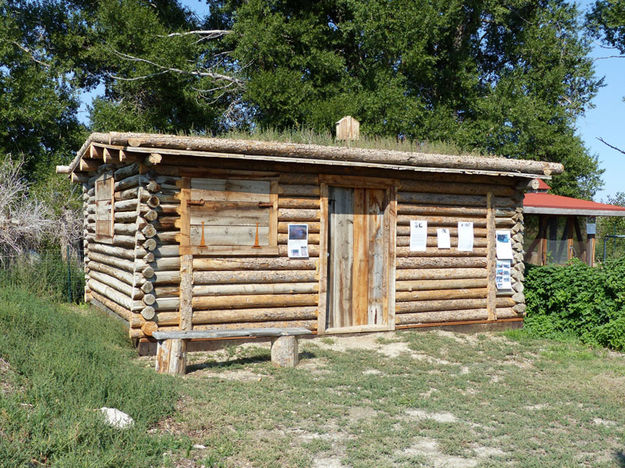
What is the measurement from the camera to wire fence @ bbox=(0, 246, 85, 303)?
1198 cm

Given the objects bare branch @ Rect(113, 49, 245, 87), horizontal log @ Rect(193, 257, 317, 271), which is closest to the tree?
bare branch @ Rect(113, 49, 245, 87)

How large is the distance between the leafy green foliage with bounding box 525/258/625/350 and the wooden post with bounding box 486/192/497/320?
811 mm

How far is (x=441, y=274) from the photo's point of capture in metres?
10.7

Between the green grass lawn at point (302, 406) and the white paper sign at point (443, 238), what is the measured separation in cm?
219

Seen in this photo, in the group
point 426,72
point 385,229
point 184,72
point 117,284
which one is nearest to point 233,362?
point 117,284

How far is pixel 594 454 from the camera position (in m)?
5.55

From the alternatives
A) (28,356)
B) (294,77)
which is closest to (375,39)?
(294,77)

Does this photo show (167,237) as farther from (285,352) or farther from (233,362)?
(285,352)

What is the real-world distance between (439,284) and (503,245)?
159 centimetres

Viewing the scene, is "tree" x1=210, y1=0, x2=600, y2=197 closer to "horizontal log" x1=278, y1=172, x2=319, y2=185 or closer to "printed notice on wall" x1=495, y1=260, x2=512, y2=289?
"printed notice on wall" x1=495, y1=260, x2=512, y2=289

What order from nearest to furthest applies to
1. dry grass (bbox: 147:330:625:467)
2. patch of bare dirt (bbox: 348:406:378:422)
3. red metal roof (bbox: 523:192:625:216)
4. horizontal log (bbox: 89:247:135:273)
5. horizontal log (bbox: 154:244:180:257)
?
dry grass (bbox: 147:330:625:467), patch of bare dirt (bbox: 348:406:378:422), horizontal log (bbox: 154:244:180:257), horizontal log (bbox: 89:247:135:273), red metal roof (bbox: 523:192:625:216)

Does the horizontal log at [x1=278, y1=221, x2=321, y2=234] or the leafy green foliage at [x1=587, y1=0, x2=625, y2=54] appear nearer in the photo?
the horizontal log at [x1=278, y1=221, x2=321, y2=234]

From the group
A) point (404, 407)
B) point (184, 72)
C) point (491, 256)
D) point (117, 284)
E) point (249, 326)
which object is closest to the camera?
point (404, 407)

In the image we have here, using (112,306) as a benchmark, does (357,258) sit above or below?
above
